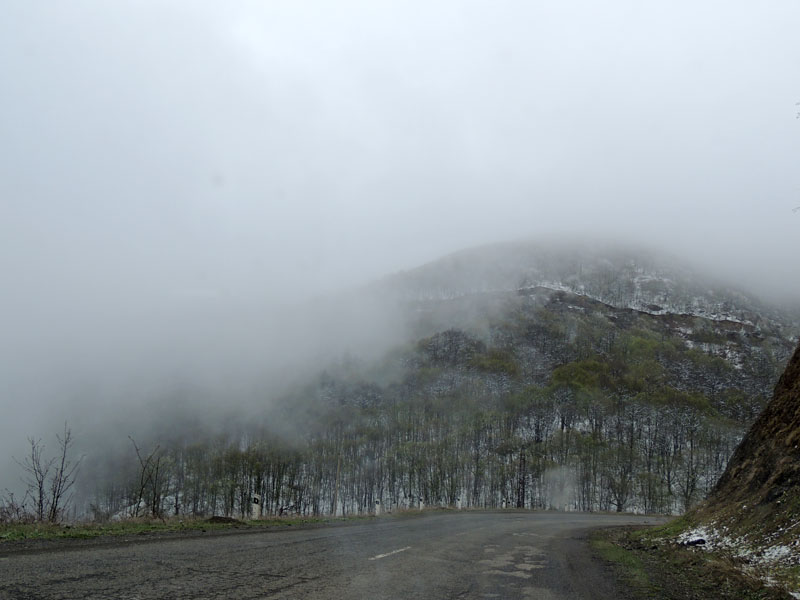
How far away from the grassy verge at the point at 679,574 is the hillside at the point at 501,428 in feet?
144

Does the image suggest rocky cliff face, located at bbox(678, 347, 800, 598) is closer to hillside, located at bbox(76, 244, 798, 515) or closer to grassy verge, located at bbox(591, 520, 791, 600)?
grassy verge, located at bbox(591, 520, 791, 600)

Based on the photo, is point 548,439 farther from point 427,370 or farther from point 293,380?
point 293,380

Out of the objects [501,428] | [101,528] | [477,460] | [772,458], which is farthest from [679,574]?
[501,428]

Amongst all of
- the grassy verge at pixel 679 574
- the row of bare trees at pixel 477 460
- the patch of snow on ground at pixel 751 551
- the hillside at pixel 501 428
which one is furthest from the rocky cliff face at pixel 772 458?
the row of bare trees at pixel 477 460

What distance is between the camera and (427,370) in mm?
166125

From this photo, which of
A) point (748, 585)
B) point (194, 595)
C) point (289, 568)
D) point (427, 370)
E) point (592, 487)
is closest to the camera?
point (194, 595)

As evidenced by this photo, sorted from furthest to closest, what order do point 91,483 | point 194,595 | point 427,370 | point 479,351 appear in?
point 479,351 → point 427,370 → point 91,483 → point 194,595

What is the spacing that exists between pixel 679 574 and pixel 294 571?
7.32m

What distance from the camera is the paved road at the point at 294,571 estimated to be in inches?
224

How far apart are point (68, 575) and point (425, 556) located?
20.1 ft

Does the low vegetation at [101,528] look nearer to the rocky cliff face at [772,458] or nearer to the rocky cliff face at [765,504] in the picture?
the rocky cliff face at [765,504]

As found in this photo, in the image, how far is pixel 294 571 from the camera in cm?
735

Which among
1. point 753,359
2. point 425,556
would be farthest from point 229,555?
point 753,359

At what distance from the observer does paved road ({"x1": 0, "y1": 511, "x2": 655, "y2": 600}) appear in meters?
5.68
